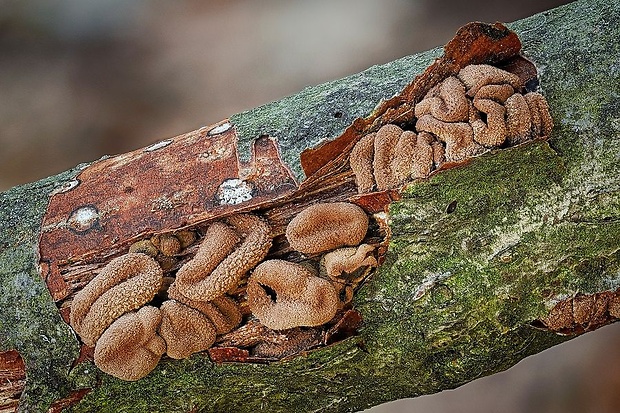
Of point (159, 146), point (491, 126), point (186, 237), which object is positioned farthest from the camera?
point (159, 146)

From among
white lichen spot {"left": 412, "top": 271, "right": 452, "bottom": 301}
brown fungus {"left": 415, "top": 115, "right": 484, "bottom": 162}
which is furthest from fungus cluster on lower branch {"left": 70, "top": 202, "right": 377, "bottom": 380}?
brown fungus {"left": 415, "top": 115, "right": 484, "bottom": 162}

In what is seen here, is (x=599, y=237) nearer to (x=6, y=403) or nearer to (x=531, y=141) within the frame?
(x=531, y=141)

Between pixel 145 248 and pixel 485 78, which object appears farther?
pixel 145 248

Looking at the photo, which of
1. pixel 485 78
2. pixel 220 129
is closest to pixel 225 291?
pixel 220 129

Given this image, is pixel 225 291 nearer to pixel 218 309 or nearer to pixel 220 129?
pixel 218 309

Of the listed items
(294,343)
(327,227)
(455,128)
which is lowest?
(294,343)

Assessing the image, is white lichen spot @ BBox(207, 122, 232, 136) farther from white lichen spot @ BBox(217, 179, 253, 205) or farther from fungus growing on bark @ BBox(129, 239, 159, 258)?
fungus growing on bark @ BBox(129, 239, 159, 258)
